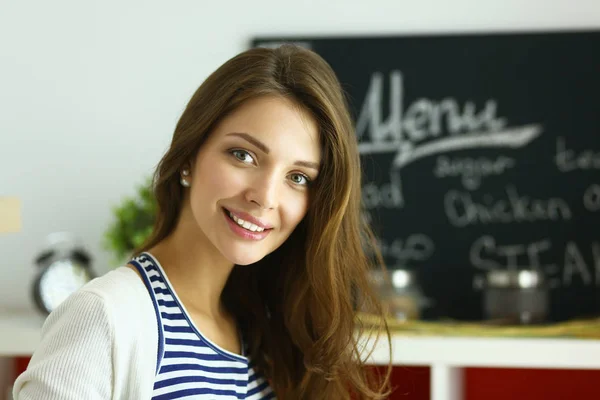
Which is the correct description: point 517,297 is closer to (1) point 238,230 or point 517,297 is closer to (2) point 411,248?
(2) point 411,248

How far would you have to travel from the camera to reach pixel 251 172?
3.76ft

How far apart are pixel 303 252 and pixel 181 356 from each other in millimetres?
311

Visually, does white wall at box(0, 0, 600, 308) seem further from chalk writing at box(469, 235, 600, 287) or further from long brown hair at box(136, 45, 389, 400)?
long brown hair at box(136, 45, 389, 400)

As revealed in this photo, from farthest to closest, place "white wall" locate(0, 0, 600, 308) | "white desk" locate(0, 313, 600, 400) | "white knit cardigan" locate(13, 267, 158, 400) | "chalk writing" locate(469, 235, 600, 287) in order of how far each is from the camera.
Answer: "white wall" locate(0, 0, 600, 308) → "chalk writing" locate(469, 235, 600, 287) → "white desk" locate(0, 313, 600, 400) → "white knit cardigan" locate(13, 267, 158, 400)

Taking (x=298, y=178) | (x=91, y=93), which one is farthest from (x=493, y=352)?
(x=91, y=93)

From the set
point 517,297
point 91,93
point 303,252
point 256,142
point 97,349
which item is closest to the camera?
point 97,349

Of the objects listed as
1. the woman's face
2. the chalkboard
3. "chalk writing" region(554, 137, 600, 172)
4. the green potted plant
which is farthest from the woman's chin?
"chalk writing" region(554, 137, 600, 172)

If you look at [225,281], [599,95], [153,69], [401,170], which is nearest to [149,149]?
[153,69]

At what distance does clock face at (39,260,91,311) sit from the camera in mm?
1951

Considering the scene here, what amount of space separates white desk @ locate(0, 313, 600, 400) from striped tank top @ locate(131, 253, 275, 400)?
0.53m

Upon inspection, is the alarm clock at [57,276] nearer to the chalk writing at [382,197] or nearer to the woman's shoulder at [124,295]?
the chalk writing at [382,197]

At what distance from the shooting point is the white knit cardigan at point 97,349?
3.20ft

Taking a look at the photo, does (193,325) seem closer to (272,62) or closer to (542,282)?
(272,62)

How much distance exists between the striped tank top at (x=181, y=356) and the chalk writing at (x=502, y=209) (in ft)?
3.33
